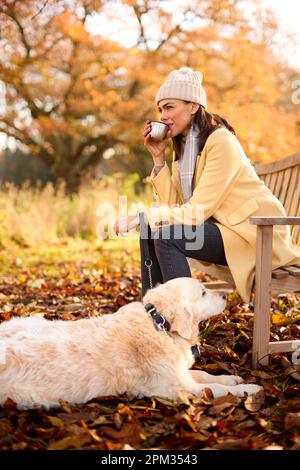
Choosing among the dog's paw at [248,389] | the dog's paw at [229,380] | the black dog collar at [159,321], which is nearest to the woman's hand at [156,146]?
the black dog collar at [159,321]

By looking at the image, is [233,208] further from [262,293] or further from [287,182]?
[287,182]

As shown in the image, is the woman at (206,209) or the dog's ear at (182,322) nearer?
the dog's ear at (182,322)

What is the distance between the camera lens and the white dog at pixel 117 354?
8.74 feet

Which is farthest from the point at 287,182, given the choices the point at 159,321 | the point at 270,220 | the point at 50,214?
the point at 50,214

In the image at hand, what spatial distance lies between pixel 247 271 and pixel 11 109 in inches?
471

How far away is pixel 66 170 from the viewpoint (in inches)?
641

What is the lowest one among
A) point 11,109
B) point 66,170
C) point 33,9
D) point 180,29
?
point 66,170

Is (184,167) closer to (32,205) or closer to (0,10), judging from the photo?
(0,10)

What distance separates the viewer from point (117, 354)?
2.79 metres

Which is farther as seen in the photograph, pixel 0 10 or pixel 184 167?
pixel 0 10

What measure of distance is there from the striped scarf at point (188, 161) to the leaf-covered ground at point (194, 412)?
3.59 feet

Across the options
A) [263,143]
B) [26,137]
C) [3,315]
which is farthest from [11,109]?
[3,315]

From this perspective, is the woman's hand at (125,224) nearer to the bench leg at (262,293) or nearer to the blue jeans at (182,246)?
the blue jeans at (182,246)

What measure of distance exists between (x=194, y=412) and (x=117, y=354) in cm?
51
